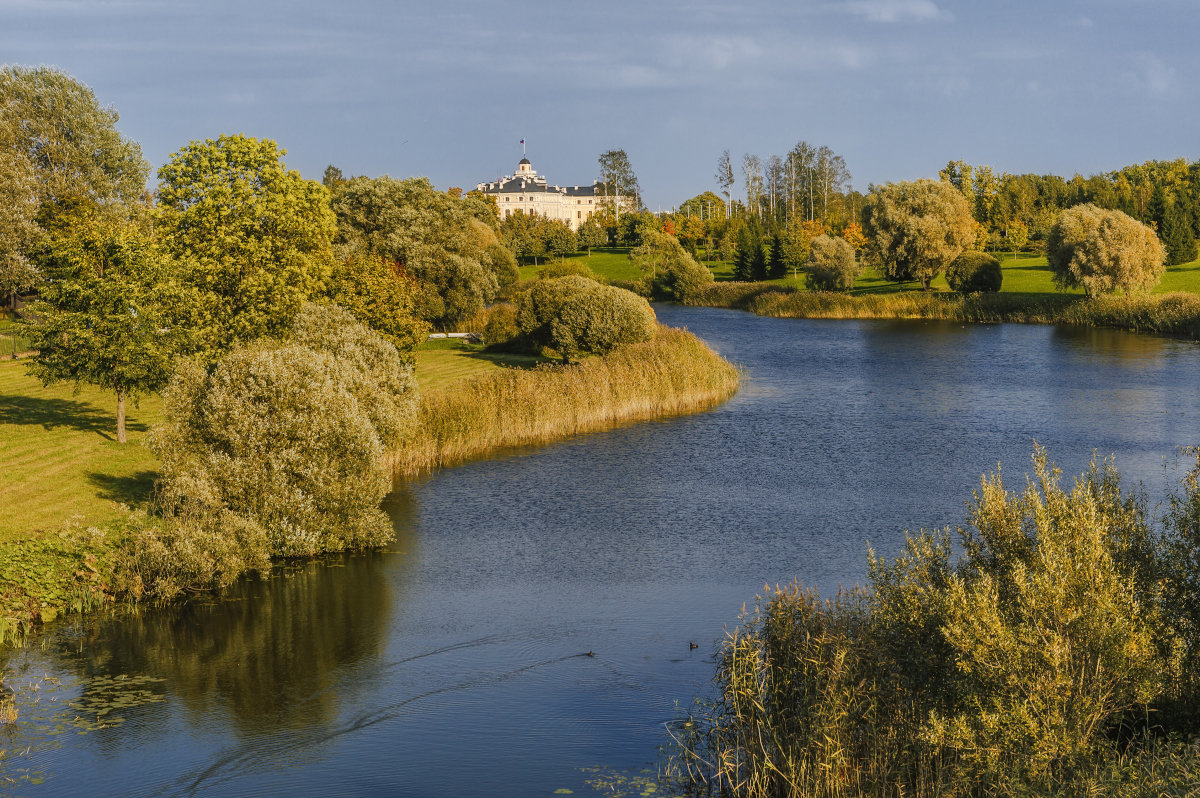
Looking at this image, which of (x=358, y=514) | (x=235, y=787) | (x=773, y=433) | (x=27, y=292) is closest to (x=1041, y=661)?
(x=235, y=787)

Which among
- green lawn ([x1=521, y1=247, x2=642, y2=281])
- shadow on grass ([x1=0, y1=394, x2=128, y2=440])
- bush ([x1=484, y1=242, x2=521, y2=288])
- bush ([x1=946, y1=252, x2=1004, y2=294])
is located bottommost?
shadow on grass ([x1=0, y1=394, x2=128, y2=440])

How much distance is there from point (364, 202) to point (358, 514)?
4211 centimetres

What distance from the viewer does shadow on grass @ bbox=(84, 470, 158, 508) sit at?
26828mm

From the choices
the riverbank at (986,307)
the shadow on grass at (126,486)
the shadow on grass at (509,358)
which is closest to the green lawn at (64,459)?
the shadow on grass at (126,486)

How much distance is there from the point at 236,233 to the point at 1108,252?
65.2m

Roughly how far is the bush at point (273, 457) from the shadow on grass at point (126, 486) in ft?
2.42

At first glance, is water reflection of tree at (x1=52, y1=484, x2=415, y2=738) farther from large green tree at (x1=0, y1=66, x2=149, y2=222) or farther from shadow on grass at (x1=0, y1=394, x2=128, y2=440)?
large green tree at (x1=0, y1=66, x2=149, y2=222)

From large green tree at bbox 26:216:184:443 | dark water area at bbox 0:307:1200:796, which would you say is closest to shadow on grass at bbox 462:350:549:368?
dark water area at bbox 0:307:1200:796

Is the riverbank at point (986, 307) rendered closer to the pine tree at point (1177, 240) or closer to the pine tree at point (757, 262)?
the pine tree at point (757, 262)

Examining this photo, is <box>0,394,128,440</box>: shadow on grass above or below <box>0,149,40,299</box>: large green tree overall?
below

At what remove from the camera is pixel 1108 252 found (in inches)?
2982

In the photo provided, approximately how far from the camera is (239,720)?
16891 mm

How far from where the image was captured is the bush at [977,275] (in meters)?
87.3

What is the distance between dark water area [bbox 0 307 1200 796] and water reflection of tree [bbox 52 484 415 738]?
6 centimetres
